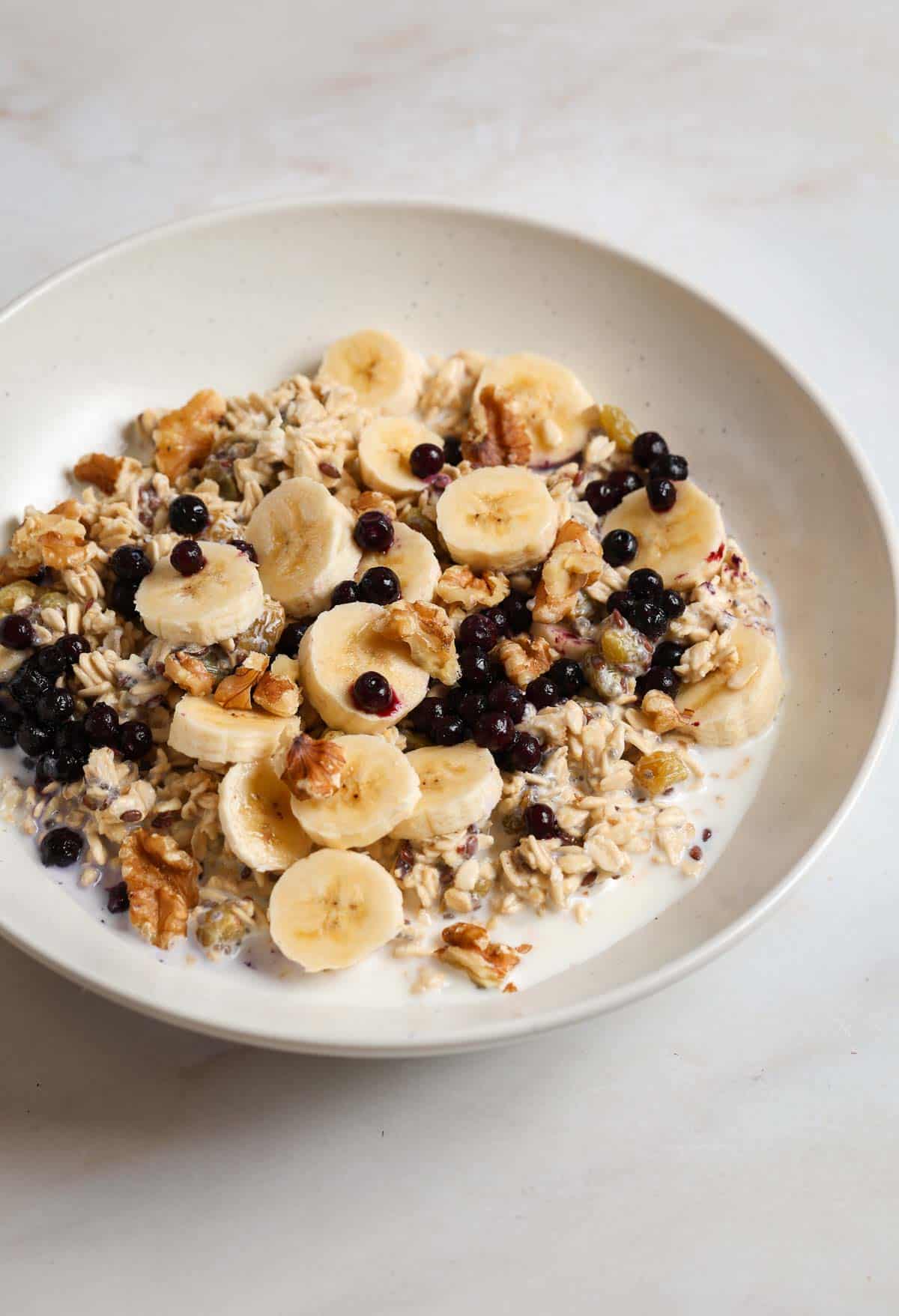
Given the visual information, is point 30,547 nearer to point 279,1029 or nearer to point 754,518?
point 279,1029

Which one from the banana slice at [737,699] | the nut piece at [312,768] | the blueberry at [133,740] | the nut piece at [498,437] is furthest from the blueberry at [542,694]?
the blueberry at [133,740]

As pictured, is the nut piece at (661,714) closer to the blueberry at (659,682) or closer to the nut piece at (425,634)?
the blueberry at (659,682)

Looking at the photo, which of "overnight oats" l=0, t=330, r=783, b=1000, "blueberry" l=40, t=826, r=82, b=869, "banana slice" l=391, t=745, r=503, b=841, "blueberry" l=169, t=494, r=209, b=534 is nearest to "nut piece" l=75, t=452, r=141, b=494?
"overnight oats" l=0, t=330, r=783, b=1000

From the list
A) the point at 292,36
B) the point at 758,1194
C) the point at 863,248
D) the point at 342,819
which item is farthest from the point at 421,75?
the point at 758,1194

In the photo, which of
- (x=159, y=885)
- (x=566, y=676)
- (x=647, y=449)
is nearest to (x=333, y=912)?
(x=159, y=885)

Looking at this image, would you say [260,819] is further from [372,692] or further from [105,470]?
[105,470]

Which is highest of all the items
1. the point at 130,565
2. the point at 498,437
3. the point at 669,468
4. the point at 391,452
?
the point at 669,468

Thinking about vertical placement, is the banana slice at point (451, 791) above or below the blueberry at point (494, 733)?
below

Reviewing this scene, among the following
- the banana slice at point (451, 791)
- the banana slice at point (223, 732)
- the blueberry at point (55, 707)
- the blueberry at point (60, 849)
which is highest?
the banana slice at point (451, 791)

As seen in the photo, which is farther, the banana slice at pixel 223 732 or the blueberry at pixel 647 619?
the blueberry at pixel 647 619
